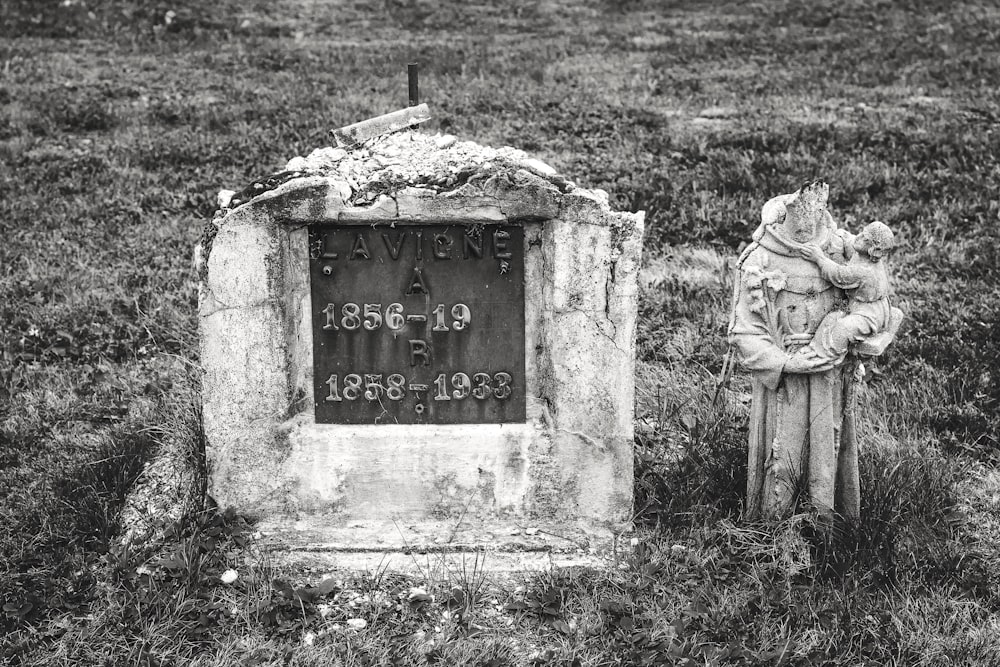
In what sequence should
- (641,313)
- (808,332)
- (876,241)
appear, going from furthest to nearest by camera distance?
(641,313)
(808,332)
(876,241)

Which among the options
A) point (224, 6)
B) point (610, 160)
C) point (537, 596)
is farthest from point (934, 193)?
point (224, 6)

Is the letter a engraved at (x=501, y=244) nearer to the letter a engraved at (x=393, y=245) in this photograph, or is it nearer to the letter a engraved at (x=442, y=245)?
the letter a engraved at (x=442, y=245)

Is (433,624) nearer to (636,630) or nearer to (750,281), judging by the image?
(636,630)

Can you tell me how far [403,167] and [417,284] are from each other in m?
0.51

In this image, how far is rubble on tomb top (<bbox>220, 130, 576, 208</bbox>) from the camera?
4449mm

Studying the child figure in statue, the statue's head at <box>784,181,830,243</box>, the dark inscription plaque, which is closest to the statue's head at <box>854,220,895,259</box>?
the child figure in statue

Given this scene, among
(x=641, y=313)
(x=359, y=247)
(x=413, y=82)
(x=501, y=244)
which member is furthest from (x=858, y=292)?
(x=641, y=313)

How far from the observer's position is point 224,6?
17.0 meters

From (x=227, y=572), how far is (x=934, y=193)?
698 cm

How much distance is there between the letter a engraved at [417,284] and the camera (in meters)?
4.57

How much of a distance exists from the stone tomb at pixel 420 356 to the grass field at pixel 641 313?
298 millimetres

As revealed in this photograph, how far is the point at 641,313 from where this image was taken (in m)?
7.29

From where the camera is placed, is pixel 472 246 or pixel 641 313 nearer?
pixel 472 246

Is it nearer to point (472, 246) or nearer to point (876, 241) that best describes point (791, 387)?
point (876, 241)
